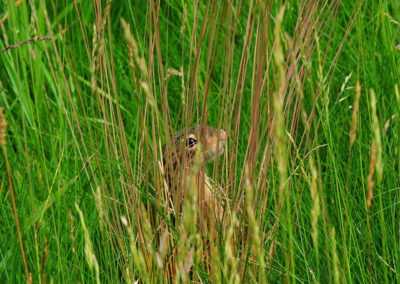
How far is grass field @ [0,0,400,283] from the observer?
1428 millimetres

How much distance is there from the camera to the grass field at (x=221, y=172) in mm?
1428

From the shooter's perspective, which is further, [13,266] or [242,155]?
[242,155]

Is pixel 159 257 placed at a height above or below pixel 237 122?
above

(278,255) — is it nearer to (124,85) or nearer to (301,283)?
(301,283)

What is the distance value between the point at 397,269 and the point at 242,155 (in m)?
0.86

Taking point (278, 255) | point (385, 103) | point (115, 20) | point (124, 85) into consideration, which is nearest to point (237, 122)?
point (278, 255)

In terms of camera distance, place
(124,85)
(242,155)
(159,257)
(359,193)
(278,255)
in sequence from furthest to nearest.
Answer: (124,85)
(242,155)
(359,193)
(278,255)
(159,257)

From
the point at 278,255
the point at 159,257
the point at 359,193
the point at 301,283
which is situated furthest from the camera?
the point at 359,193

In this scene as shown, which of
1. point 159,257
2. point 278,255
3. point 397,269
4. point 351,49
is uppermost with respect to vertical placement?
point 159,257

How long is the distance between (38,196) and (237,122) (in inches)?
37.5

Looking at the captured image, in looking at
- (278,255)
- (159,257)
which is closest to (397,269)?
(278,255)

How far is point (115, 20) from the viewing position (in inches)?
139

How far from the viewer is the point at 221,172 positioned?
2191 millimetres

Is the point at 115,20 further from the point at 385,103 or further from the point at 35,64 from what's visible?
the point at 385,103
